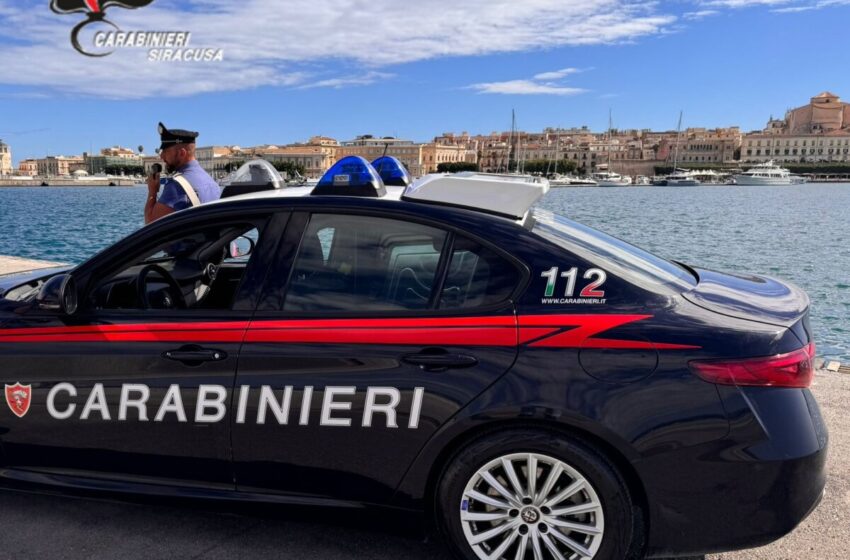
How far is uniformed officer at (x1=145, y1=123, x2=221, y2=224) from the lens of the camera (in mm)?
5148

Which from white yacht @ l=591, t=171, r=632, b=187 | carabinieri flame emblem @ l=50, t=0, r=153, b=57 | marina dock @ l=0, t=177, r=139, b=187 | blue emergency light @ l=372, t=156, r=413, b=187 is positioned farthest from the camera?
marina dock @ l=0, t=177, r=139, b=187

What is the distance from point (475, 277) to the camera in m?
2.83

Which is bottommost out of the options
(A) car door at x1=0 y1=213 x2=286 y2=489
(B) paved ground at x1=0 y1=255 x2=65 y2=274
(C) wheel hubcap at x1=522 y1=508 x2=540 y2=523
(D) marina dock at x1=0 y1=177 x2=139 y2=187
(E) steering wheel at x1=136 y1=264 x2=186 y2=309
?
(D) marina dock at x1=0 y1=177 x2=139 y2=187

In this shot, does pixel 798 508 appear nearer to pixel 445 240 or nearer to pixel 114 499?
pixel 445 240

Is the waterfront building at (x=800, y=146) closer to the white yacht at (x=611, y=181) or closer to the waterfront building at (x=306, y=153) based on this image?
the white yacht at (x=611, y=181)

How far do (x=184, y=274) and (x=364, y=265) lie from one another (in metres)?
1.42

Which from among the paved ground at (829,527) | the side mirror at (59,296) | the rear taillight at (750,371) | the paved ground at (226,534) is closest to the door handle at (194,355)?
the side mirror at (59,296)

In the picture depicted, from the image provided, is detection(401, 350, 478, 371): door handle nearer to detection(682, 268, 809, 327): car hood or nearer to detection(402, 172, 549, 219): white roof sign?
detection(402, 172, 549, 219): white roof sign

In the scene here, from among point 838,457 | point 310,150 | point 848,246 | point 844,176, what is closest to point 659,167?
point 844,176

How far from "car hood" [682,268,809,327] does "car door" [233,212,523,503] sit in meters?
0.80

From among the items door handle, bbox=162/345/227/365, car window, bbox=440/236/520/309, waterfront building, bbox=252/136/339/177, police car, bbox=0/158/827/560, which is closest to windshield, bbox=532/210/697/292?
police car, bbox=0/158/827/560

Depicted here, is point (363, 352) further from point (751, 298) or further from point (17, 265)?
point (17, 265)

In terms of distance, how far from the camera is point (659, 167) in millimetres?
186625

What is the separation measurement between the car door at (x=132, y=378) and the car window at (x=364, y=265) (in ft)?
0.59
